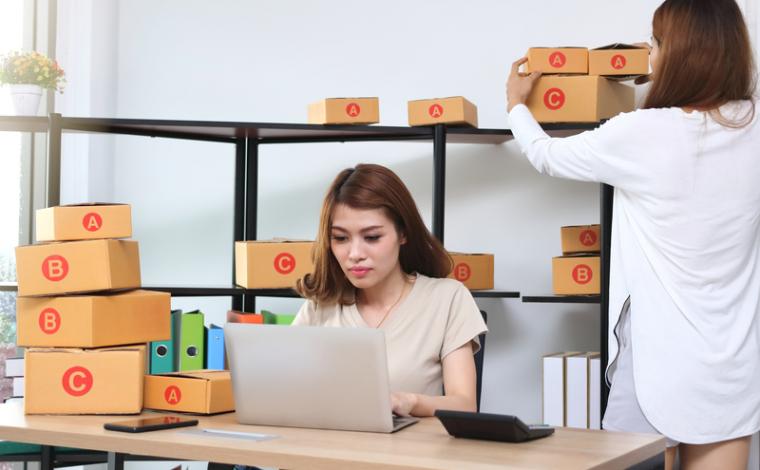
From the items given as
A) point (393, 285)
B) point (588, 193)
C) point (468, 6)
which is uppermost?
point (468, 6)

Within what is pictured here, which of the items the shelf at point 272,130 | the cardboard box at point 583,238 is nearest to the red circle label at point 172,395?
the shelf at point 272,130

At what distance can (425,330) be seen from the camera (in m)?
2.28

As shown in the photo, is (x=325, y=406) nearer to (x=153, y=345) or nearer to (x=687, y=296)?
(x=687, y=296)

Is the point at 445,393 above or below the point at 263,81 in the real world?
below

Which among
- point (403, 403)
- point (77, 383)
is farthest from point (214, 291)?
point (403, 403)

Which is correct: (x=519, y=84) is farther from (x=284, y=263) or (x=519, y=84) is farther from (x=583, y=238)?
(x=284, y=263)

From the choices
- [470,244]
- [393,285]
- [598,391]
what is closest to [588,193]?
[470,244]

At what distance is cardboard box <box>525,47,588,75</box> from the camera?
292cm

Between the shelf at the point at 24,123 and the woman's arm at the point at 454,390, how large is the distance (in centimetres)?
164

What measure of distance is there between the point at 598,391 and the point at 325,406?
Answer: 1.41m

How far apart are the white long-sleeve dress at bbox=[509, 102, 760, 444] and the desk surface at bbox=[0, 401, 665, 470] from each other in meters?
0.33

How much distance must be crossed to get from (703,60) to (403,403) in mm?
921

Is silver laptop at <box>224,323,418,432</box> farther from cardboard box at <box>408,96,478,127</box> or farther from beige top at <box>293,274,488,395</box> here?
cardboard box at <box>408,96,478,127</box>

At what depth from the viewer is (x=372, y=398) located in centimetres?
174
